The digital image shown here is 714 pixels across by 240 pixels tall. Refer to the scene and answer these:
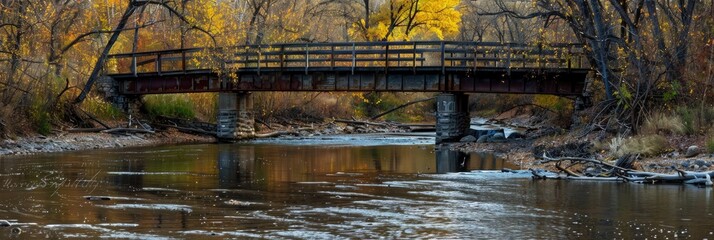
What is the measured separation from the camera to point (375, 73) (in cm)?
4916

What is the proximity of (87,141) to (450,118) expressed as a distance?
1632 cm

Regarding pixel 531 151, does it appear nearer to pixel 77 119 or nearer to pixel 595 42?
pixel 595 42

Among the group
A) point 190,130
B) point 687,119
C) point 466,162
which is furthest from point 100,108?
point 687,119

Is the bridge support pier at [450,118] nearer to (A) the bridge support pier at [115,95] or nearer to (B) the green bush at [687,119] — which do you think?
(A) the bridge support pier at [115,95]

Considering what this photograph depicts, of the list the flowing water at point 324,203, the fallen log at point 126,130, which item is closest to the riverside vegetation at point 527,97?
the fallen log at point 126,130

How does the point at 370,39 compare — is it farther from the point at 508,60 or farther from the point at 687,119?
the point at 687,119

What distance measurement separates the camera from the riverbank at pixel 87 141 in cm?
3872

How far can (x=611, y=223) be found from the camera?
19.0 m

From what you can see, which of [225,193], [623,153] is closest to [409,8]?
[623,153]

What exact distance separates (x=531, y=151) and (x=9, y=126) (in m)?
19.7

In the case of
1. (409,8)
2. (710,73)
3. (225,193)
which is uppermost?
(409,8)

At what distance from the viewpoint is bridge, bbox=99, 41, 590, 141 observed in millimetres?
45219

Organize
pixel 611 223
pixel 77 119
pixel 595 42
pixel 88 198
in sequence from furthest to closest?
1. pixel 77 119
2. pixel 595 42
3. pixel 88 198
4. pixel 611 223

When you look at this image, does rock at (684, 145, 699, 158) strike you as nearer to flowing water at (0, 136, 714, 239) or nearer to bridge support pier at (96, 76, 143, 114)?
flowing water at (0, 136, 714, 239)
